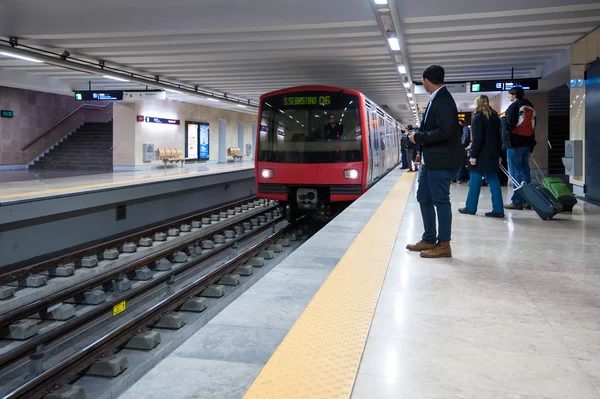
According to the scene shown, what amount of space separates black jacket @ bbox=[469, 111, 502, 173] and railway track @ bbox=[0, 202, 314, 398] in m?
3.69

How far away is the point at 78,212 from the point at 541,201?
8.19 metres

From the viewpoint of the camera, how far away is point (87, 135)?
2727 centimetres

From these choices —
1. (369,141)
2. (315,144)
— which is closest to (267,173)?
(315,144)

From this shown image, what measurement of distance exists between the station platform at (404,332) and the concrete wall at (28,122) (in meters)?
21.5

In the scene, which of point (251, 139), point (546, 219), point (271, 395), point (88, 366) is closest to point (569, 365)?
point (271, 395)

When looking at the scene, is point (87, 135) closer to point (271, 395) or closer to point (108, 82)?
point (108, 82)

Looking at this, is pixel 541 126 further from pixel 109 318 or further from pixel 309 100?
pixel 109 318

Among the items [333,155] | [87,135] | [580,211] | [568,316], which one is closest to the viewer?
[568,316]

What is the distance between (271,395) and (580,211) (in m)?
7.41

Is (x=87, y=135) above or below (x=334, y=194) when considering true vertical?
above

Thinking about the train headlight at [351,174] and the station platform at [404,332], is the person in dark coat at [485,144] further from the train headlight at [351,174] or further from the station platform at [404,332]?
the train headlight at [351,174]

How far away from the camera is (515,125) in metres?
7.20

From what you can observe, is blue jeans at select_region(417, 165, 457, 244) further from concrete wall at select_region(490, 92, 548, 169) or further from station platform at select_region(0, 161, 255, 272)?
concrete wall at select_region(490, 92, 548, 169)

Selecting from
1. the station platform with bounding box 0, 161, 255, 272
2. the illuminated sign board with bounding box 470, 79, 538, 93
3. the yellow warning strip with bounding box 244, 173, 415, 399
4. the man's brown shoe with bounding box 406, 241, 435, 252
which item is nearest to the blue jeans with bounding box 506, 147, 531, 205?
the man's brown shoe with bounding box 406, 241, 435, 252
